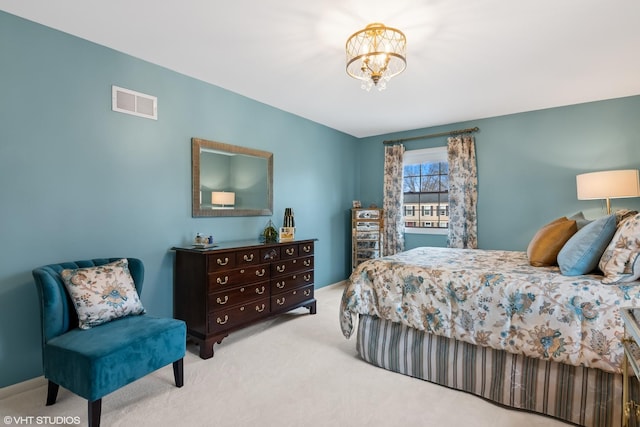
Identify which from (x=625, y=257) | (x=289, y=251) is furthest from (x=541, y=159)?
(x=289, y=251)

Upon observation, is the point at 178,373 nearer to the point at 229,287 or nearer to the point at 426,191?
the point at 229,287

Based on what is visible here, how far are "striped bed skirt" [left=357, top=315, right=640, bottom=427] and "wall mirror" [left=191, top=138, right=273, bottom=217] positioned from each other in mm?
1852

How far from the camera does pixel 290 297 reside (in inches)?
140

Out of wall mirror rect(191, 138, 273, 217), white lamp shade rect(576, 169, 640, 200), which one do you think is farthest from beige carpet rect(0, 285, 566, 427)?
white lamp shade rect(576, 169, 640, 200)

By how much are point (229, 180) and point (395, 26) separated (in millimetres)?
2166

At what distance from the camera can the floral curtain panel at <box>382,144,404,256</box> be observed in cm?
518

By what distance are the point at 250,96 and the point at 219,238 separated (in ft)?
5.39

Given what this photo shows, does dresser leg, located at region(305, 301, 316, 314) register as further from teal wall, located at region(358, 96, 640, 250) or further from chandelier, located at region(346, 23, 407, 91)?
chandelier, located at region(346, 23, 407, 91)

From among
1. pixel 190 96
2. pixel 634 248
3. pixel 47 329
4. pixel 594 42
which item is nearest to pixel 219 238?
pixel 190 96

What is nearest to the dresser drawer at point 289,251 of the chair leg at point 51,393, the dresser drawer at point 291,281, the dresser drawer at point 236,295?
the dresser drawer at point 291,281

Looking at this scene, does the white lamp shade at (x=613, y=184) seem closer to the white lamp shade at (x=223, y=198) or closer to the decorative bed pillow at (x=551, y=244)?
the decorative bed pillow at (x=551, y=244)

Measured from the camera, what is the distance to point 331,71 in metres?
3.05

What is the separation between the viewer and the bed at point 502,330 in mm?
1728

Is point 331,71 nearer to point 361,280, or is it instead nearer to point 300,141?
point 300,141
